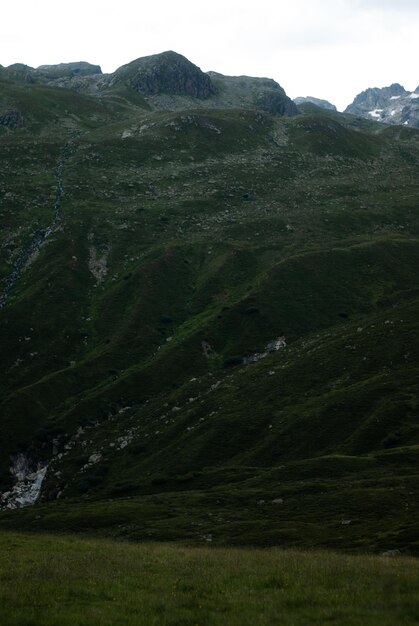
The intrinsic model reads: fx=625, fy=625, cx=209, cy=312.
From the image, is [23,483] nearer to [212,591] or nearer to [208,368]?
[208,368]

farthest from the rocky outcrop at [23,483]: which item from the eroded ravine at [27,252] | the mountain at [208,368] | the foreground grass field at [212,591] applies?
the foreground grass field at [212,591]

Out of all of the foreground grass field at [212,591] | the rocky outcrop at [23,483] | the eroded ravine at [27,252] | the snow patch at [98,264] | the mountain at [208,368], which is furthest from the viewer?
the snow patch at [98,264]

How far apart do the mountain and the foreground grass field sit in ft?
39.7

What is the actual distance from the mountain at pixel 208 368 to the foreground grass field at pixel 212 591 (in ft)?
39.7

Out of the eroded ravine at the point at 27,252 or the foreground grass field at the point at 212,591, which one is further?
the eroded ravine at the point at 27,252

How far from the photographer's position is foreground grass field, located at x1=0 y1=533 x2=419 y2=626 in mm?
22938

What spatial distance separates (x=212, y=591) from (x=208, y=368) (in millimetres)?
91327

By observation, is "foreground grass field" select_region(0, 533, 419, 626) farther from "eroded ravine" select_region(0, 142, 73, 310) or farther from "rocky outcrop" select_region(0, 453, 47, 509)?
"eroded ravine" select_region(0, 142, 73, 310)

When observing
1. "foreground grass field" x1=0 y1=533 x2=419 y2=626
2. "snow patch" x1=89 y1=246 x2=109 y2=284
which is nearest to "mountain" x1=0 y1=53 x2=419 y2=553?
"snow patch" x1=89 y1=246 x2=109 y2=284

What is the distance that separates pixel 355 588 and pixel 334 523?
1124 inches

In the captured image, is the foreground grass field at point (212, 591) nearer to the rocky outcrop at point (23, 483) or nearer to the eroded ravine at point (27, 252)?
the rocky outcrop at point (23, 483)

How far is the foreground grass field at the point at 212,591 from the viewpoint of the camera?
22.9 m

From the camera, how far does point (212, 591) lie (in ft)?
89.2

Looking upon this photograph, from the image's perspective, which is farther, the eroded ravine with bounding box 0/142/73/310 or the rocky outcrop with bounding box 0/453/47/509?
the eroded ravine with bounding box 0/142/73/310
